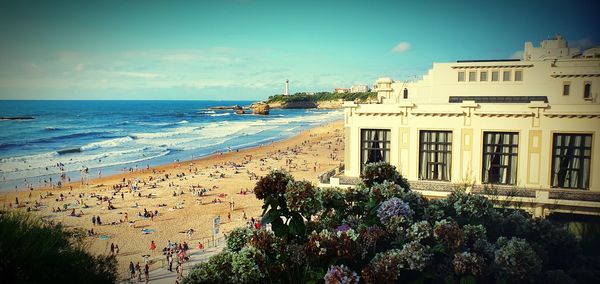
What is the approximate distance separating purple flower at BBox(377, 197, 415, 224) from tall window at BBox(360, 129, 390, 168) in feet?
41.8

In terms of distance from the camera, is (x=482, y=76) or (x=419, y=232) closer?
(x=419, y=232)

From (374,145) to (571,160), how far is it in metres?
8.18

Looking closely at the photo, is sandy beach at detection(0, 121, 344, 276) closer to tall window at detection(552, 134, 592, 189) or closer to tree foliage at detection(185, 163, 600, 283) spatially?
tree foliage at detection(185, 163, 600, 283)

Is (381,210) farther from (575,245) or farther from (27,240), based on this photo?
(27,240)

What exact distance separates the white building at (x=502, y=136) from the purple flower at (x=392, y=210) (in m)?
10.1

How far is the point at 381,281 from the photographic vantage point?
6488 millimetres

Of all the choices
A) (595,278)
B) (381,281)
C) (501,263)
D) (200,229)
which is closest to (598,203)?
(595,278)

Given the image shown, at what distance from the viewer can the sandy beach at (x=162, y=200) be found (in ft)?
101

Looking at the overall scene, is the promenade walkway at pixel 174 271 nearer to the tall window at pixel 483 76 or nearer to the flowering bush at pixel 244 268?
the flowering bush at pixel 244 268

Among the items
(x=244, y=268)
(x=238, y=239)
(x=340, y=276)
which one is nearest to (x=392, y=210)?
(x=340, y=276)

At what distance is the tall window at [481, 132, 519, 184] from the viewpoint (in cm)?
1906

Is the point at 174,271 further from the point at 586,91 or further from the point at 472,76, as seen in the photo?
the point at 586,91

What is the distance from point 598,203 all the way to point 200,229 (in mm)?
24535

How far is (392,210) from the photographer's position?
8.12 metres
